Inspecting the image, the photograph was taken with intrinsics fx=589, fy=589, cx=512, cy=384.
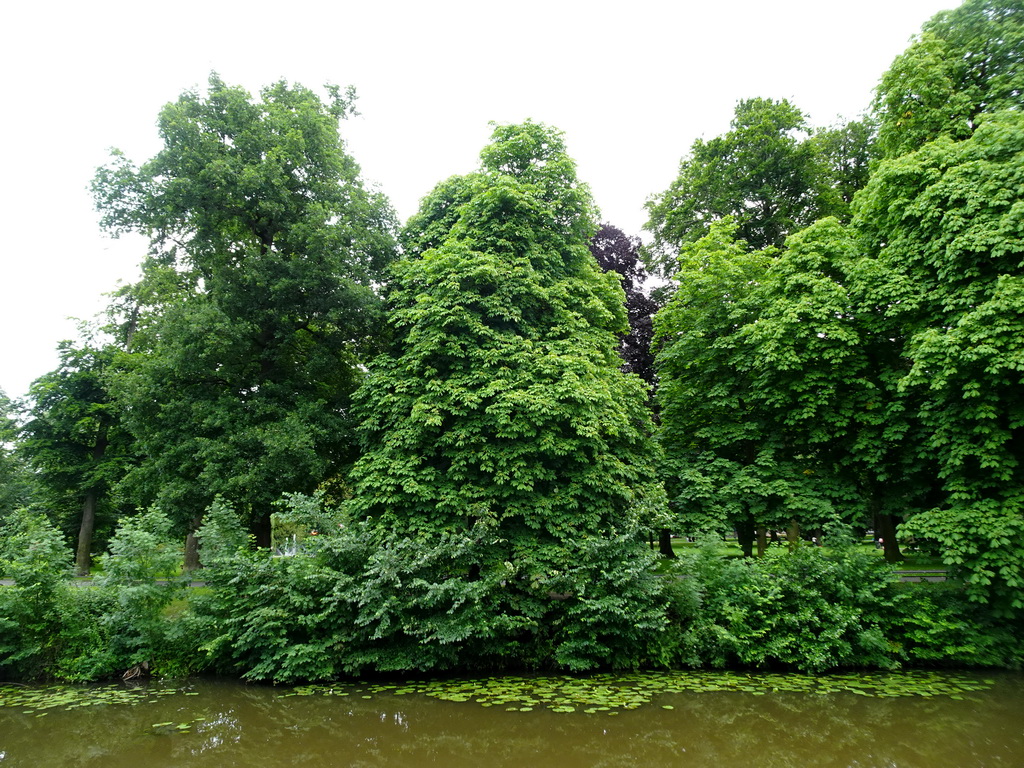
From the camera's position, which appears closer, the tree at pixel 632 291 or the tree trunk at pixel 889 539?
the tree trunk at pixel 889 539

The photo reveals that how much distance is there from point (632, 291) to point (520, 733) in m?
19.9

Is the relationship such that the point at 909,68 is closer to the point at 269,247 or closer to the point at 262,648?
the point at 269,247

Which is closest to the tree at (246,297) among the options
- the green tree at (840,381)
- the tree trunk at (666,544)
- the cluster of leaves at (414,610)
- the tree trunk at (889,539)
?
the cluster of leaves at (414,610)

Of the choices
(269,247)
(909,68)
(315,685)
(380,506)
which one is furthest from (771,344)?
(269,247)

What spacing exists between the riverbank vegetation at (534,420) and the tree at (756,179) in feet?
22.6

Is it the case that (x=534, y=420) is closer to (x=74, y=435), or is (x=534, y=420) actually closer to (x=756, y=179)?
(x=756, y=179)

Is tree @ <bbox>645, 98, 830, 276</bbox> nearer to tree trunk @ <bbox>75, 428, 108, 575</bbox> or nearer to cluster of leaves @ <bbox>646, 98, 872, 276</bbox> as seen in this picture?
cluster of leaves @ <bbox>646, 98, 872, 276</bbox>

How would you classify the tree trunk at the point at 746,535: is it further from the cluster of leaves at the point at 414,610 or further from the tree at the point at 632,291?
the tree at the point at 632,291

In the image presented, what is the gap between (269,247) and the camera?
1680cm

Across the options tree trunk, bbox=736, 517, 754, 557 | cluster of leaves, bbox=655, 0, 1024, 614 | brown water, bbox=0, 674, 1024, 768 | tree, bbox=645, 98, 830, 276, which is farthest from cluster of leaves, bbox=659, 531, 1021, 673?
tree, bbox=645, 98, 830, 276

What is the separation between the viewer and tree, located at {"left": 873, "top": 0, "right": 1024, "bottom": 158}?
12.7 meters

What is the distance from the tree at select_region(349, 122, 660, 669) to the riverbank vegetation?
0.28ft

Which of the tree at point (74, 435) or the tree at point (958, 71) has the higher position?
the tree at point (958, 71)

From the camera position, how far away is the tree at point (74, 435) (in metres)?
24.0
